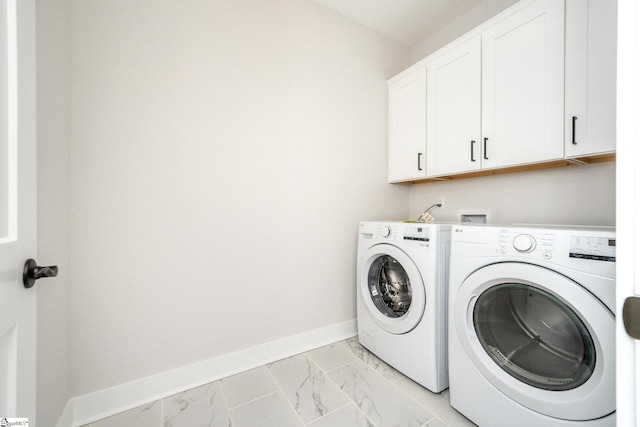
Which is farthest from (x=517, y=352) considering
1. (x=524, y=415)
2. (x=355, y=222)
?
(x=355, y=222)

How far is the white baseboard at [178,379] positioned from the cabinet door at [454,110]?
155 cm

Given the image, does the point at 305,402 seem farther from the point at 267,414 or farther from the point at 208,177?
the point at 208,177

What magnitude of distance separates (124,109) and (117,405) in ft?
4.95

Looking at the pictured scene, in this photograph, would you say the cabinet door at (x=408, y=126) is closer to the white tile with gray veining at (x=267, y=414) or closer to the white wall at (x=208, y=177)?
the white wall at (x=208, y=177)

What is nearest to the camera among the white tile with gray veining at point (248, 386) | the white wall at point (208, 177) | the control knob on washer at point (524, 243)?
the control knob on washer at point (524, 243)

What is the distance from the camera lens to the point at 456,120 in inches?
67.0

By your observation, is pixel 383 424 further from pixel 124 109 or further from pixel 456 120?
pixel 124 109

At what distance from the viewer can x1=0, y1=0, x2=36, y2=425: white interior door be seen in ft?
1.72

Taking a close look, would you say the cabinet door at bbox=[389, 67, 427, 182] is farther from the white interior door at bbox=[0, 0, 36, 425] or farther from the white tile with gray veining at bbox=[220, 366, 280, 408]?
the white interior door at bbox=[0, 0, 36, 425]

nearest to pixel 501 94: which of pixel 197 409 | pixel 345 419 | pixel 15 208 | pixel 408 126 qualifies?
pixel 408 126

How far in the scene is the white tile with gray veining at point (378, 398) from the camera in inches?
47.4

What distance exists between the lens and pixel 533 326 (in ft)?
3.51

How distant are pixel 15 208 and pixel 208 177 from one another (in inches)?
37.1
